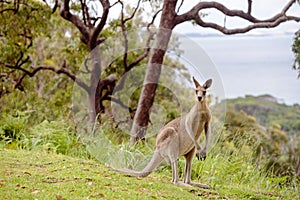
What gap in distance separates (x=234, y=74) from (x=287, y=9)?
3.16 m

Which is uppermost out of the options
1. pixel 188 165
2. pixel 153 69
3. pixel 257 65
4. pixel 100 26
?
pixel 100 26

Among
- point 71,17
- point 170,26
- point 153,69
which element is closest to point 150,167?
point 153,69

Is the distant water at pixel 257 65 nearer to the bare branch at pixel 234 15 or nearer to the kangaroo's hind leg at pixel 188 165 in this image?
the bare branch at pixel 234 15

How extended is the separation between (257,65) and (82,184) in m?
6.85

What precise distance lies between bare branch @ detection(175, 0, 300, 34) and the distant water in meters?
0.78

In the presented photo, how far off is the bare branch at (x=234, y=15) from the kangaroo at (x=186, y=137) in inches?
100

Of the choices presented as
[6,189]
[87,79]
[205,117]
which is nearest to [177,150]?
[205,117]

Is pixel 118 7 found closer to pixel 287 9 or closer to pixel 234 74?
pixel 287 9

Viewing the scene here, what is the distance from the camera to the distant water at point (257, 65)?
24.7 feet

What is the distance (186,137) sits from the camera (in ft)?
10.1

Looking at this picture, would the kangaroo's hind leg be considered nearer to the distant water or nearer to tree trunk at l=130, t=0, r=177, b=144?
tree trunk at l=130, t=0, r=177, b=144

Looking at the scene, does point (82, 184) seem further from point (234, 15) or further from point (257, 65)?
point (257, 65)

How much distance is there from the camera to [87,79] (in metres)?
5.78

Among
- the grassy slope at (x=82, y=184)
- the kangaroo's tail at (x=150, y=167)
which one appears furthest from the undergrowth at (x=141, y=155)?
the kangaroo's tail at (x=150, y=167)
